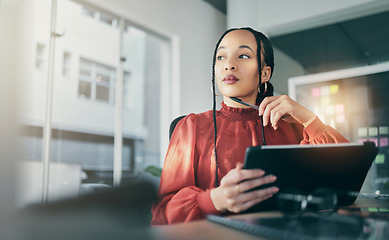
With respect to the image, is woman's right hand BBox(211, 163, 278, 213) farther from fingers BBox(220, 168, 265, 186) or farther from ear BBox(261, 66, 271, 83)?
ear BBox(261, 66, 271, 83)

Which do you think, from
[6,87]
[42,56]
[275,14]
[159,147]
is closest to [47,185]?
[6,87]

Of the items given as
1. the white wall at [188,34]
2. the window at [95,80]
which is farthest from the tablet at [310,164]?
the window at [95,80]

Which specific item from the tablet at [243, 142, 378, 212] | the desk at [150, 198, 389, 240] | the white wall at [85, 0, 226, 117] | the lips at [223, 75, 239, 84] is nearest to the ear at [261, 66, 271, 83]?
the lips at [223, 75, 239, 84]

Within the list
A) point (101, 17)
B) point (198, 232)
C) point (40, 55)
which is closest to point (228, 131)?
point (198, 232)

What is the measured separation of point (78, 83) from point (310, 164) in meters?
5.25

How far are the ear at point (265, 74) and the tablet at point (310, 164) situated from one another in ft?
1.58

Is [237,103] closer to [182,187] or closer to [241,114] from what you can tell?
[241,114]

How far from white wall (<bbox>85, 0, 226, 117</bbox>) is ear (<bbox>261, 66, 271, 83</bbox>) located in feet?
7.68

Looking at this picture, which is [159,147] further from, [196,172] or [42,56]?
[196,172]

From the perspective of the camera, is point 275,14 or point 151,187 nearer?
point 151,187

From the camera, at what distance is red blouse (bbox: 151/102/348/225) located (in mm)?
863

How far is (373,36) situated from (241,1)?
1367 millimetres

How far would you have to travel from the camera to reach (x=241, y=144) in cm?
102

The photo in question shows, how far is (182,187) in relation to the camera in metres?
0.93
